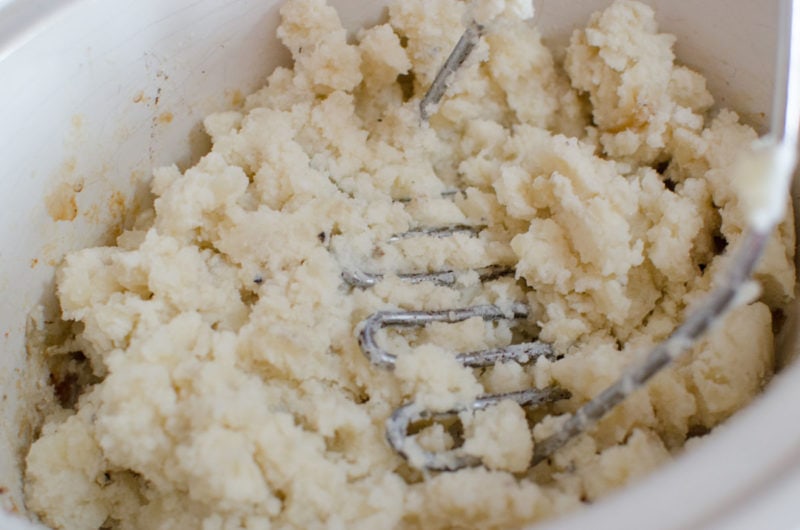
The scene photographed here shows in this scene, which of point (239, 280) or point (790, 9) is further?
point (239, 280)

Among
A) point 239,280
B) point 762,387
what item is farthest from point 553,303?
point 239,280

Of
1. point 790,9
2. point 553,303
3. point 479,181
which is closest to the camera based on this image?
point 790,9

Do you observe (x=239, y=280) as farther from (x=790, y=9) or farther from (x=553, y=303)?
(x=790, y=9)

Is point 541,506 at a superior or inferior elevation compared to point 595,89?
inferior

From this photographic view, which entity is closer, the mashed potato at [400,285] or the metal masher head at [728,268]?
the metal masher head at [728,268]

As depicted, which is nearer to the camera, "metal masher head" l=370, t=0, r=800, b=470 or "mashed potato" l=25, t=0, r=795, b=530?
"metal masher head" l=370, t=0, r=800, b=470

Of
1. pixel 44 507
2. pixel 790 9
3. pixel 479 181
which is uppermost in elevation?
pixel 790 9

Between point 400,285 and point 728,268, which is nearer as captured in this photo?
point 728,268

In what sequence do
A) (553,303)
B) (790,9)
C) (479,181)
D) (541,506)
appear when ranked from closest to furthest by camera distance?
(541,506), (790,9), (553,303), (479,181)
